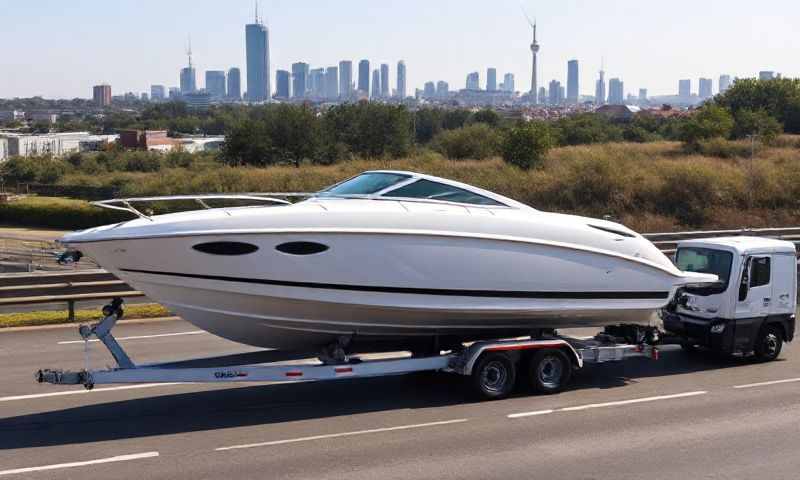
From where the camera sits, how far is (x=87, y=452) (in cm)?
901

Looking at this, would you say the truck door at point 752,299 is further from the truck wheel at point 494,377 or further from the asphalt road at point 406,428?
the truck wheel at point 494,377

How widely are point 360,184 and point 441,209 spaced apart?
1191 millimetres

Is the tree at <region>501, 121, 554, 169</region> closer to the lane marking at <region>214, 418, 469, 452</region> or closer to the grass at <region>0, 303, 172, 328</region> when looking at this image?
the grass at <region>0, 303, 172, 328</region>

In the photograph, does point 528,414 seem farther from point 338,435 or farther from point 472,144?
point 472,144

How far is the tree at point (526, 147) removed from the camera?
40594 millimetres

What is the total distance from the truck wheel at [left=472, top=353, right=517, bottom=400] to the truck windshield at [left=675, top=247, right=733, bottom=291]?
4.03 m

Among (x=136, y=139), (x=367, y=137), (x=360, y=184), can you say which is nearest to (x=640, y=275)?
(x=360, y=184)

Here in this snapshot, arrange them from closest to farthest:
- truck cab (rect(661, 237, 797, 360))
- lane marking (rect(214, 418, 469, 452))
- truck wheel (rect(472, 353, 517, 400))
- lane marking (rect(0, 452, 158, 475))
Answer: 1. lane marking (rect(0, 452, 158, 475))
2. lane marking (rect(214, 418, 469, 452))
3. truck wheel (rect(472, 353, 517, 400))
4. truck cab (rect(661, 237, 797, 360))

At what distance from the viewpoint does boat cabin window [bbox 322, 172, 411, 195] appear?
1150cm

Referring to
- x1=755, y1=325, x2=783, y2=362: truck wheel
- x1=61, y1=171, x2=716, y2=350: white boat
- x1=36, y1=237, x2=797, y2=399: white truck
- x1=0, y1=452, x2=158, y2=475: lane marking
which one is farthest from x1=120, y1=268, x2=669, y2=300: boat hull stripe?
x1=755, y1=325, x2=783, y2=362: truck wheel

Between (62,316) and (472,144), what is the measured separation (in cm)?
3676

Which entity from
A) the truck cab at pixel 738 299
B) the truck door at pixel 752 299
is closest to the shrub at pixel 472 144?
the truck cab at pixel 738 299

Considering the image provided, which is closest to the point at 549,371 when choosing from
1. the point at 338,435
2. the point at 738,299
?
the point at 338,435

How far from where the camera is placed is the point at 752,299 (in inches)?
528
